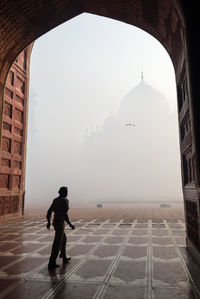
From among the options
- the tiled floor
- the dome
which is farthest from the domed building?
the tiled floor

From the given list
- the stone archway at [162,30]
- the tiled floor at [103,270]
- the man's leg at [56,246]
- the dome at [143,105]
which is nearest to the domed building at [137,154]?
the dome at [143,105]

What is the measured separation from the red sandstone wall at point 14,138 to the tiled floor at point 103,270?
560cm

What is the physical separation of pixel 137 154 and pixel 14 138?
63986 mm

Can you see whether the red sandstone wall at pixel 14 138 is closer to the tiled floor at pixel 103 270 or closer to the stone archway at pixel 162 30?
the stone archway at pixel 162 30

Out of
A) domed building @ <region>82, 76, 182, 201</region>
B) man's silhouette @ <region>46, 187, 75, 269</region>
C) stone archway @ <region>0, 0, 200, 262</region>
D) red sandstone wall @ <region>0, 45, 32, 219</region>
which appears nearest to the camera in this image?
man's silhouette @ <region>46, 187, 75, 269</region>

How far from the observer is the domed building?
65.6m

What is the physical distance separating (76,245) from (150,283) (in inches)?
133

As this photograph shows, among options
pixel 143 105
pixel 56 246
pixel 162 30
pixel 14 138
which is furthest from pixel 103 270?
pixel 143 105

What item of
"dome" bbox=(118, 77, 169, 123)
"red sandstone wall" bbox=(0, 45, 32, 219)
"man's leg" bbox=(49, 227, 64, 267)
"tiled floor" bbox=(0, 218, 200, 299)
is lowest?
"tiled floor" bbox=(0, 218, 200, 299)

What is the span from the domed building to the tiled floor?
49960 millimetres

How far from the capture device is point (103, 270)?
4660 mm

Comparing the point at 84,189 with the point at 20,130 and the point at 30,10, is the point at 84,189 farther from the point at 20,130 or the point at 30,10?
the point at 30,10

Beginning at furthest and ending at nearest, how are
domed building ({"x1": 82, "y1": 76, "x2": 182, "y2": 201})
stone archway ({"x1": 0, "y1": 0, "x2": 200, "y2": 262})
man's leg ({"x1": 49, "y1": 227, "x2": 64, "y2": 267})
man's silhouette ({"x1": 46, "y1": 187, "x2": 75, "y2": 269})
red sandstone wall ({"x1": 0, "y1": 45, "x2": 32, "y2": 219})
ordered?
domed building ({"x1": 82, "y1": 76, "x2": 182, "y2": 201}), red sandstone wall ({"x1": 0, "y1": 45, "x2": 32, "y2": 219}), stone archway ({"x1": 0, "y1": 0, "x2": 200, "y2": 262}), man's silhouette ({"x1": 46, "y1": 187, "x2": 75, "y2": 269}), man's leg ({"x1": 49, "y1": 227, "x2": 64, "y2": 267})

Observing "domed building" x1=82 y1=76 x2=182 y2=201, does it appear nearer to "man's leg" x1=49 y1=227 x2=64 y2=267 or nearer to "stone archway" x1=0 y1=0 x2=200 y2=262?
"stone archway" x1=0 y1=0 x2=200 y2=262
